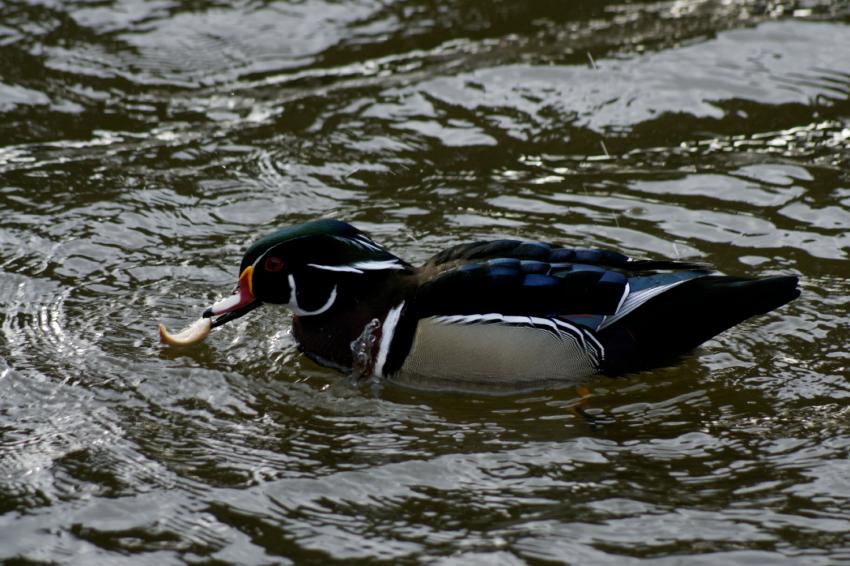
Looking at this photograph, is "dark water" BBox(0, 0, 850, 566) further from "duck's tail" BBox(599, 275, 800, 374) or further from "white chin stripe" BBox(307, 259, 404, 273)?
"white chin stripe" BBox(307, 259, 404, 273)

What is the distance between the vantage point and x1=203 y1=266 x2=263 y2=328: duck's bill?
7.18 metres

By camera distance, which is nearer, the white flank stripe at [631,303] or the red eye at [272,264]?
the white flank stripe at [631,303]

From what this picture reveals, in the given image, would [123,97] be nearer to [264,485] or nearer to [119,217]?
[119,217]

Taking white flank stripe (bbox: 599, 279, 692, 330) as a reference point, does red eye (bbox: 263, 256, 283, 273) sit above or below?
above

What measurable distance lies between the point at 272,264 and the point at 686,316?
233cm

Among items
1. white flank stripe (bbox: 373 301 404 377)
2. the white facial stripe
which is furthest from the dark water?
the white facial stripe

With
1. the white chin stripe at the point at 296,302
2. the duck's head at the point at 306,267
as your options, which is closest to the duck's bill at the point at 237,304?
the duck's head at the point at 306,267

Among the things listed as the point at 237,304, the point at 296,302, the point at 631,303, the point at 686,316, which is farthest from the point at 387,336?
the point at 686,316

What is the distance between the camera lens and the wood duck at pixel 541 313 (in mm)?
6707

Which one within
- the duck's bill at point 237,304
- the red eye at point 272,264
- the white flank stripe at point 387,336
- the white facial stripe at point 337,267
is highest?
the red eye at point 272,264

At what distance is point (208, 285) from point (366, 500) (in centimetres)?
274

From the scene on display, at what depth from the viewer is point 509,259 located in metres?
6.74

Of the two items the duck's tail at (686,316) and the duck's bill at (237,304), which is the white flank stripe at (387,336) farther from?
the duck's tail at (686,316)

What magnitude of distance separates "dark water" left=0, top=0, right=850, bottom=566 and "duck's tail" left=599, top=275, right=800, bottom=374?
25cm
